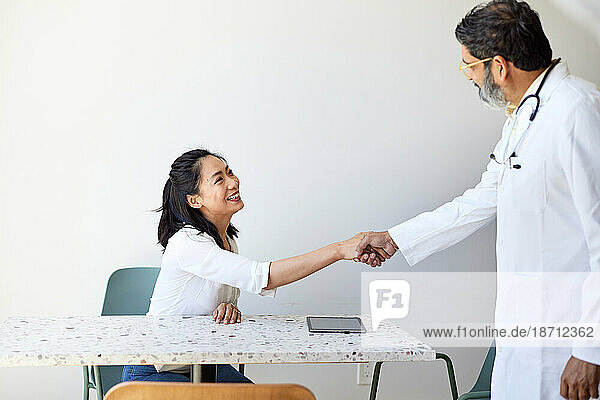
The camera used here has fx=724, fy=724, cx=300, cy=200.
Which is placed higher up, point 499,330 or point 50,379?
point 499,330

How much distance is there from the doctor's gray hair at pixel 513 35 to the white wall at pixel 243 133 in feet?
3.28

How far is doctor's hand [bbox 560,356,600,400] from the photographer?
5.31ft

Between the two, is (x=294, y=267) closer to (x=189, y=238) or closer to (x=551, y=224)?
(x=189, y=238)

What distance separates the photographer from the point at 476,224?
2.36m

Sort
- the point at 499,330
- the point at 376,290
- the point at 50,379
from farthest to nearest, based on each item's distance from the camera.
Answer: the point at 376,290 → the point at 50,379 → the point at 499,330

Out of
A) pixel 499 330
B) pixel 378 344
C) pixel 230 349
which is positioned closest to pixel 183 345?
pixel 230 349

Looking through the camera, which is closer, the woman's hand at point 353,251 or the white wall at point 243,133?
the woman's hand at point 353,251

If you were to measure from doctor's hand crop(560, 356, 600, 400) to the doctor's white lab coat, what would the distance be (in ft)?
0.07

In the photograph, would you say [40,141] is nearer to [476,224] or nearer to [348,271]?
[348,271]

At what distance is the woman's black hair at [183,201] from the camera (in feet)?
7.38

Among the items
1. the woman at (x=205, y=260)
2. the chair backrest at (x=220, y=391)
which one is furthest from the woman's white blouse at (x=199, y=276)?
the chair backrest at (x=220, y=391)

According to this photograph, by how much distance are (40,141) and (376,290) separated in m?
1.45

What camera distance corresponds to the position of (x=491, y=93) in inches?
77.4

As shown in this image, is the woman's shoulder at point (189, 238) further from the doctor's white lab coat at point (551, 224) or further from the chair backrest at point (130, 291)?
the doctor's white lab coat at point (551, 224)
